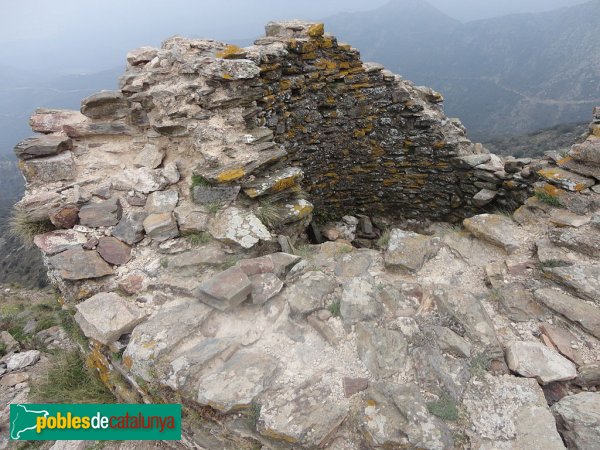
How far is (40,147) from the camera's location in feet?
18.3

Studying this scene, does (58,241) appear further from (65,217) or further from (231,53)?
(231,53)

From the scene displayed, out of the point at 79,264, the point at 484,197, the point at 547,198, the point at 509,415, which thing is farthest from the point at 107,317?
the point at 484,197

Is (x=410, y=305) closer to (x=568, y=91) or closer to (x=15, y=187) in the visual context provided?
(x=15, y=187)

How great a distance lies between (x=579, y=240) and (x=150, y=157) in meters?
6.20

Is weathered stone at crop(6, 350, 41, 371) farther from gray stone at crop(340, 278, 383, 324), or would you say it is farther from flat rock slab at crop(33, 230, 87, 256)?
gray stone at crop(340, 278, 383, 324)

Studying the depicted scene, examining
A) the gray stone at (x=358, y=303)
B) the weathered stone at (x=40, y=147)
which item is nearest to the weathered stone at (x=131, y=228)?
the weathered stone at (x=40, y=147)

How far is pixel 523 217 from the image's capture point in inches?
201

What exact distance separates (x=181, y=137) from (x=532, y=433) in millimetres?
5776

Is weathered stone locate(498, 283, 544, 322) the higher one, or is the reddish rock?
the reddish rock

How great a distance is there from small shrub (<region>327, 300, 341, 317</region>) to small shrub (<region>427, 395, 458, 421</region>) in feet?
3.94

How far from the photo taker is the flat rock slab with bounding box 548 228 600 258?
13.6 feet

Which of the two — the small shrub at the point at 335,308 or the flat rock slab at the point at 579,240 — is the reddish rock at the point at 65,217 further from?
the flat rock slab at the point at 579,240

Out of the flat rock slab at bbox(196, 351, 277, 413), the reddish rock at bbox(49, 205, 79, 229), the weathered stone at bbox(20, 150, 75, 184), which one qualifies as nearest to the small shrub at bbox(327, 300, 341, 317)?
the flat rock slab at bbox(196, 351, 277, 413)

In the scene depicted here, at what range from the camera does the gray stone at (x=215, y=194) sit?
17.3ft
